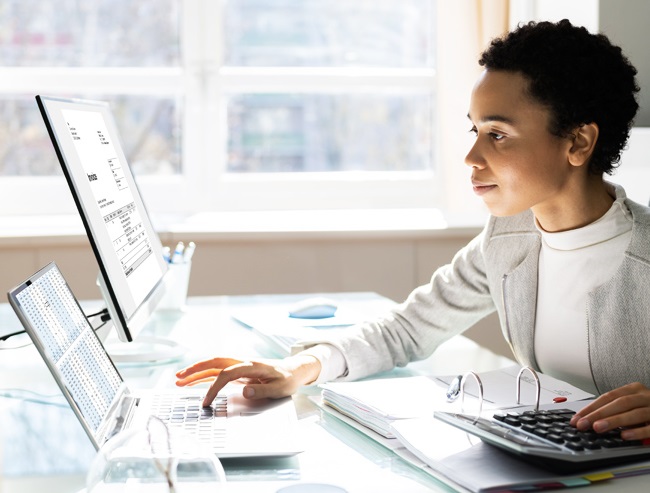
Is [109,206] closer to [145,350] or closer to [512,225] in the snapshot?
[145,350]

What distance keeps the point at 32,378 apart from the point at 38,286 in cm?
42

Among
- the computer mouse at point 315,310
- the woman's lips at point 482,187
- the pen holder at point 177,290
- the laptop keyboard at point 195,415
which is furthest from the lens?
the pen holder at point 177,290

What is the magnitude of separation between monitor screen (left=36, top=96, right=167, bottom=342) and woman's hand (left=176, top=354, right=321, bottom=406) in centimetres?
12

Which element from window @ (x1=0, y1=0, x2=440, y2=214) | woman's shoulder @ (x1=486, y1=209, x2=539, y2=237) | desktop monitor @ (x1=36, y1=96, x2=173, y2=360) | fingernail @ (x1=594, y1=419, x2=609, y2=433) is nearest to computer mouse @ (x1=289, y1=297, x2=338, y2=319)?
desktop monitor @ (x1=36, y1=96, x2=173, y2=360)

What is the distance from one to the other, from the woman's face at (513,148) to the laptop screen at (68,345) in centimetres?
61

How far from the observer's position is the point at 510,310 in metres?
1.49

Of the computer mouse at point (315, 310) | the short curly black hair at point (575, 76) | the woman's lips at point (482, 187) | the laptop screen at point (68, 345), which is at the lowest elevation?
the computer mouse at point (315, 310)

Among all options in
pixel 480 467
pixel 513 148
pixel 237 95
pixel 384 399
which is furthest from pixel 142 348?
pixel 237 95

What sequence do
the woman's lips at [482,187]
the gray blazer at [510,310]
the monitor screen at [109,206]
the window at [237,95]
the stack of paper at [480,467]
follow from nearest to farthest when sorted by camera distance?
the stack of paper at [480,467] → the monitor screen at [109,206] → the gray blazer at [510,310] → the woman's lips at [482,187] → the window at [237,95]

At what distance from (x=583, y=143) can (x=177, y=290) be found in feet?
3.20

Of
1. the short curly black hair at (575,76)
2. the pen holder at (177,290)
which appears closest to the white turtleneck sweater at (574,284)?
the short curly black hair at (575,76)

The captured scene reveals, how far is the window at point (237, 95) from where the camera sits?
120 inches

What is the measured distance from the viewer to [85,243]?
2711 millimetres

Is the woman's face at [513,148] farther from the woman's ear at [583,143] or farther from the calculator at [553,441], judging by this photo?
the calculator at [553,441]
